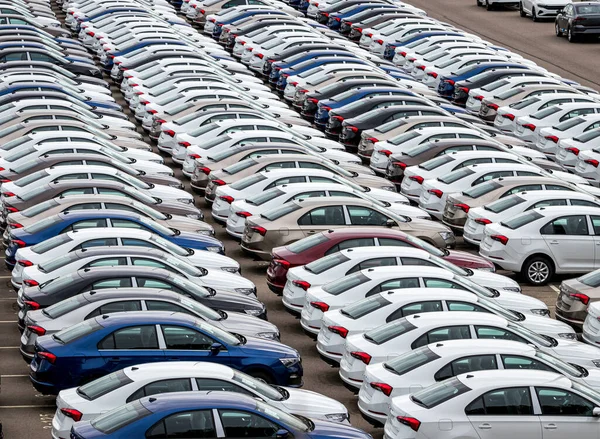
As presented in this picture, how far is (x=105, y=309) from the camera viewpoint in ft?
59.5

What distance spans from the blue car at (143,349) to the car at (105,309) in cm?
47

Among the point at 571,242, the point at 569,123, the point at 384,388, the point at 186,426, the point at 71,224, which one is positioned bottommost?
the point at 569,123

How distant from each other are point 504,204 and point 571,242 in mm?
1542

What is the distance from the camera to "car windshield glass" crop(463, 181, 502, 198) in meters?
27.0

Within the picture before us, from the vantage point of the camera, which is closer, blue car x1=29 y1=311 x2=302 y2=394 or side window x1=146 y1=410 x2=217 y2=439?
side window x1=146 y1=410 x2=217 y2=439

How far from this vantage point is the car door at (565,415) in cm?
1608

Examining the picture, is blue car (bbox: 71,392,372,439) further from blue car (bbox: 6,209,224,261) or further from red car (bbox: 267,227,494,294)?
blue car (bbox: 6,209,224,261)

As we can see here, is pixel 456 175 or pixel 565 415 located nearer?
pixel 565 415

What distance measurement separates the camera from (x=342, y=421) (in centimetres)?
1608

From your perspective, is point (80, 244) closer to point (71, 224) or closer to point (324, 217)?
point (71, 224)

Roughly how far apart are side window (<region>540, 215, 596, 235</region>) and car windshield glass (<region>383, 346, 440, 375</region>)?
8297 millimetres

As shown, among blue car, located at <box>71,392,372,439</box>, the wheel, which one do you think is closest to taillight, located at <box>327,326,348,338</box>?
blue car, located at <box>71,392,372,439</box>

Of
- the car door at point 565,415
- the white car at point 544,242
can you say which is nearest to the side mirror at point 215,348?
the car door at point 565,415

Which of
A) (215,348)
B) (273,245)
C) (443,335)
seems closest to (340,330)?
(443,335)
